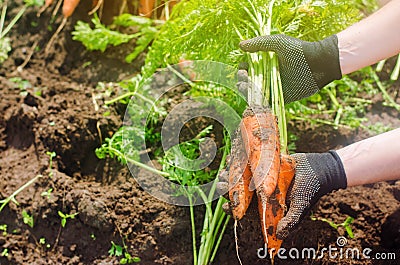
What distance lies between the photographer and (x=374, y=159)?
1.51 meters

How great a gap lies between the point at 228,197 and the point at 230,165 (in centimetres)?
10

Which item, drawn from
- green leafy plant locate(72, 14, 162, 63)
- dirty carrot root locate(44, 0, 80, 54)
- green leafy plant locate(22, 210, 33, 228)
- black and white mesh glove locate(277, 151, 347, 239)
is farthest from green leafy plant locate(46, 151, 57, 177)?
black and white mesh glove locate(277, 151, 347, 239)

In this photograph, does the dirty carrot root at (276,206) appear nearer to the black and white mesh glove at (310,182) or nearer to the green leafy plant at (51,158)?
the black and white mesh glove at (310,182)

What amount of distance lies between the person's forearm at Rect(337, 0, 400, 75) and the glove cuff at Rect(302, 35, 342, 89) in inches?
0.7

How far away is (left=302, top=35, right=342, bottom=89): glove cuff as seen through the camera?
5.28 ft

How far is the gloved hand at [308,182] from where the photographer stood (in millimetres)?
1486

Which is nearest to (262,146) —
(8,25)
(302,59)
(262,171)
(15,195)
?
(262,171)

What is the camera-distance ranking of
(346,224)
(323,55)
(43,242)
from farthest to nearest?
(43,242) < (346,224) < (323,55)

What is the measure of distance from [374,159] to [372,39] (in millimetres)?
361

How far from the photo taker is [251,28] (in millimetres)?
1745

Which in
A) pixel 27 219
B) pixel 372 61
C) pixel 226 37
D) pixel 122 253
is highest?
pixel 226 37

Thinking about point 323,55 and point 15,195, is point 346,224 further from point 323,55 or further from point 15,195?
point 15,195


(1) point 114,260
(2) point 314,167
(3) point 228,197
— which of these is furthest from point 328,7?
(1) point 114,260

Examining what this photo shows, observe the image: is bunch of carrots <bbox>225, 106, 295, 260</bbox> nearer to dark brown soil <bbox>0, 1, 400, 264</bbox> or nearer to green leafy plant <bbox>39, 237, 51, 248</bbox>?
dark brown soil <bbox>0, 1, 400, 264</bbox>
